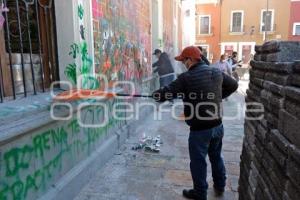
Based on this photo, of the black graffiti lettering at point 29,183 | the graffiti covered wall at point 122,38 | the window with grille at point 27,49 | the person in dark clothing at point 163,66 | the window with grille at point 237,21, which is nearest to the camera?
the black graffiti lettering at point 29,183

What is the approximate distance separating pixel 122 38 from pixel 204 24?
30843 mm

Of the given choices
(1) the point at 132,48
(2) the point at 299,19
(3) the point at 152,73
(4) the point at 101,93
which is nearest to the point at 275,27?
(2) the point at 299,19

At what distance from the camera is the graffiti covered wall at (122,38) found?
477 cm

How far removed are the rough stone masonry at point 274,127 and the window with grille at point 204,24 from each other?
109ft

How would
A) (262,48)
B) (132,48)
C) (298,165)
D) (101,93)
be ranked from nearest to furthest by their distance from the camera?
(298,165) → (262,48) → (101,93) → (132,48)

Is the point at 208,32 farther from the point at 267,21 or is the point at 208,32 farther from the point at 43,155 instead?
the point at 43,155

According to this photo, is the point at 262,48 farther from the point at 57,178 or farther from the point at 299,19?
the point at 299,19

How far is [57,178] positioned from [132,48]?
4.01m

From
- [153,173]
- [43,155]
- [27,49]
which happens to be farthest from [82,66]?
[153,173]

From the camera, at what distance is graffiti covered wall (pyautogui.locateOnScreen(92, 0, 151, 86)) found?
4.77 m

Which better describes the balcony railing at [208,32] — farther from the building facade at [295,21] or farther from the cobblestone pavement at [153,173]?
the cobblestone pavement at [153,173]

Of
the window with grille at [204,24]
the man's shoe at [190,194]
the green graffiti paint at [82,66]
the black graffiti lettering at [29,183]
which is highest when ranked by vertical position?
the window with grille at [204,24]

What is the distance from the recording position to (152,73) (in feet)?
30.9

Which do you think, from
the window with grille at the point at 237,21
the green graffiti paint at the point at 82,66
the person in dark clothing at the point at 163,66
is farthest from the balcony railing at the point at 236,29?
the green graffiti paint at the point at 82,66
